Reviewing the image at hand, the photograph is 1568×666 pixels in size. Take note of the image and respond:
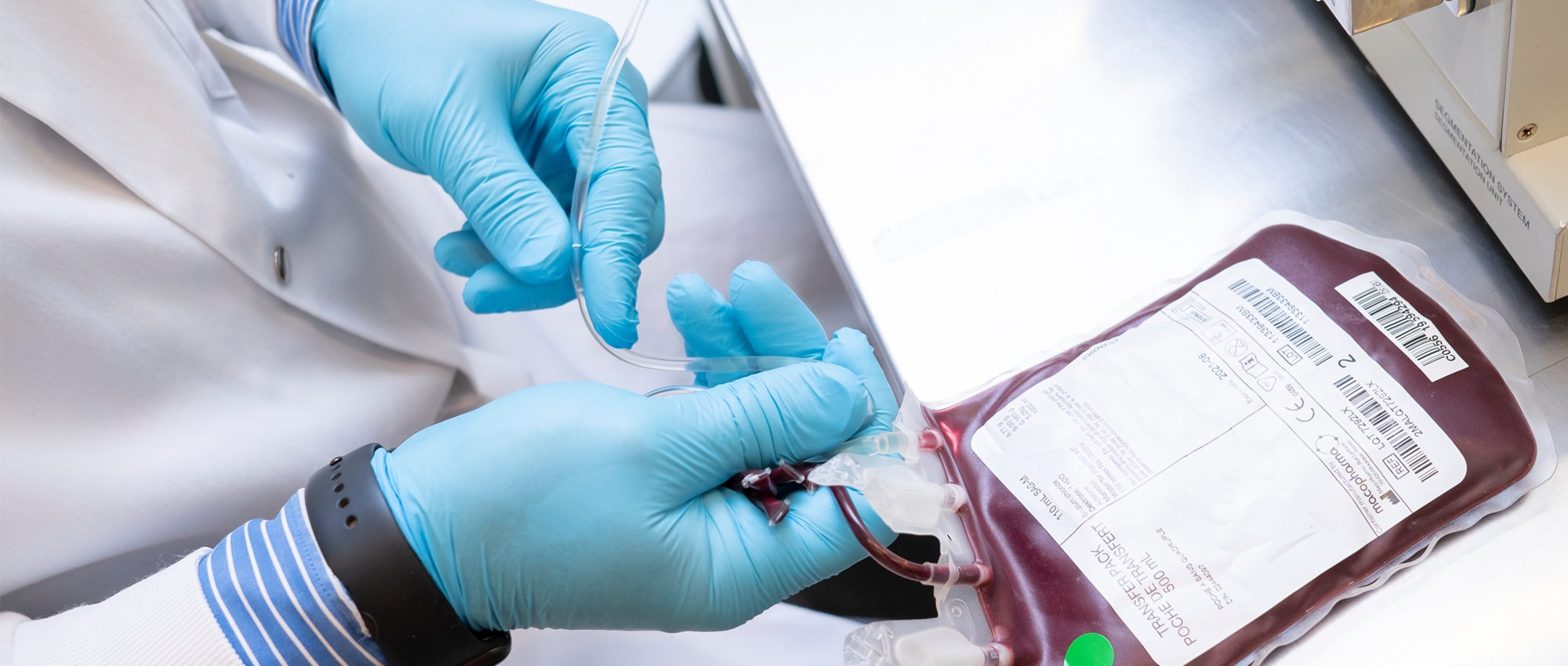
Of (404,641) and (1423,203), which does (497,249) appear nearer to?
(404,641)

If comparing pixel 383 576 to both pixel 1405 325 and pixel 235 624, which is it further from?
pixel 1405 325

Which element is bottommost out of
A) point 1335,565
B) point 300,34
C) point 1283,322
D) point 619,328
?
point 1335,565

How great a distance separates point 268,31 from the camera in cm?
98

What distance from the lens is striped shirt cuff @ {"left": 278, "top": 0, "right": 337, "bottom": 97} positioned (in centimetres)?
96

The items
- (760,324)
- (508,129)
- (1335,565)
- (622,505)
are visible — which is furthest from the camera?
(508,129)

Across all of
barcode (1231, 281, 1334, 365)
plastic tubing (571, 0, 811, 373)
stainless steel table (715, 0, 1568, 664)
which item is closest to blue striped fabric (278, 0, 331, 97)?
plastic tubing (571, 0, 811, 373)

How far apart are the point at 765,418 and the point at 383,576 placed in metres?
0.30

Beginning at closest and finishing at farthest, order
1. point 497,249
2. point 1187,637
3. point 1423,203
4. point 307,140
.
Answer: point 1187,637 → point 1423,203 → point 497,249 → point 307,140

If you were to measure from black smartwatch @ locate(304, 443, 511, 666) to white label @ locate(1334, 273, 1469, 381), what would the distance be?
67cm

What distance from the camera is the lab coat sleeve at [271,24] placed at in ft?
3.15

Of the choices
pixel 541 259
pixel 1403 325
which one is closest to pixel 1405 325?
pixel 1403 325

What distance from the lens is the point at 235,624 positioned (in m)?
0.61

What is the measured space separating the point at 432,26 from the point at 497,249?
0.85 ft

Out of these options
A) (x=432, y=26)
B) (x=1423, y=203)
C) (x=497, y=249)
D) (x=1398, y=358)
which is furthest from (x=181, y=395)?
(x=1423, y=203)
